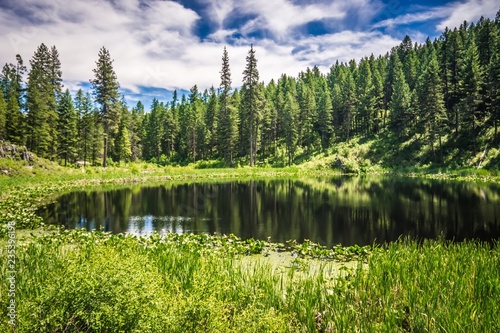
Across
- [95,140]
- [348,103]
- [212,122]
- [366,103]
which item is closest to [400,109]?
[366,103]

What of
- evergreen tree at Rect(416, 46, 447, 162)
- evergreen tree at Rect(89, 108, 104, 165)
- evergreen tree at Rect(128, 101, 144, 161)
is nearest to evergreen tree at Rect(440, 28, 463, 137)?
evergreen tree at Rect(416, 46, 447, 162)

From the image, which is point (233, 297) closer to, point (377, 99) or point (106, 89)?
point (106, 89)

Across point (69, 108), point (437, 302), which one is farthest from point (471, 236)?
point (69, 108)

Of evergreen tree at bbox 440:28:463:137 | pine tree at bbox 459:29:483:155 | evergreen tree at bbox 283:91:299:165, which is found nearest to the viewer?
pine tree at bbox 459:29:483:155

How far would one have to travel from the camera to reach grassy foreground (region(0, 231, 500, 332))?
4477 mm

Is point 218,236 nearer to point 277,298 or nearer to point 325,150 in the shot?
point 277,298

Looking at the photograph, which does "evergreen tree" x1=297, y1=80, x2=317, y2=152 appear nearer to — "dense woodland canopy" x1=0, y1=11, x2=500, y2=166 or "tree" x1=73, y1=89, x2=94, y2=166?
"dense woodland canopy" x1=0, y1=11, x2=500, y2=166

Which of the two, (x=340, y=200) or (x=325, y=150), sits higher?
(x=325, y=150)

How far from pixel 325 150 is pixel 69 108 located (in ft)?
191

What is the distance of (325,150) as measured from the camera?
7469cm

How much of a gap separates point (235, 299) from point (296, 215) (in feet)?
43.4

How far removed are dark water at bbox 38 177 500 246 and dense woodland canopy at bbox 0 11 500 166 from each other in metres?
30.0

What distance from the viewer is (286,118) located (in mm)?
78312

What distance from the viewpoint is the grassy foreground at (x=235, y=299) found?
448cm
